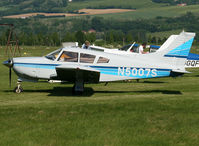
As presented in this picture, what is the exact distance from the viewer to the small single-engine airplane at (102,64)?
13.4m

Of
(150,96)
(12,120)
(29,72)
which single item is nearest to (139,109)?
(150,96)

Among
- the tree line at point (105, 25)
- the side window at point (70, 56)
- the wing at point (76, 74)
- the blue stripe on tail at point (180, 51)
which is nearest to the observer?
the wing at point (76, 74)

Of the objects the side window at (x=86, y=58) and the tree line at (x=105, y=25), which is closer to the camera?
the side window at (x=86, y=58)

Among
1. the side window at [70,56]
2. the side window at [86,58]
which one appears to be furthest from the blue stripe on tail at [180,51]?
the side window at [70,56]

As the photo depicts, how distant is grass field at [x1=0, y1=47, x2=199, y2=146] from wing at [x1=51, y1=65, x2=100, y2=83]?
25.5 inches

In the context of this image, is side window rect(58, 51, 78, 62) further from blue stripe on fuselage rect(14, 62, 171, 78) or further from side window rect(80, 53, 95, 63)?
blue stripe on fuselage rect(14, 62, 171, 78)

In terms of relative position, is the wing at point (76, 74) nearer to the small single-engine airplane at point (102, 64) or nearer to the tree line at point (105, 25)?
the small single-engine airplane at point (102, 64)

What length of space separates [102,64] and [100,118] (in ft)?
14.2

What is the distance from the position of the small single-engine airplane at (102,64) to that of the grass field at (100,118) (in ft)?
2.30

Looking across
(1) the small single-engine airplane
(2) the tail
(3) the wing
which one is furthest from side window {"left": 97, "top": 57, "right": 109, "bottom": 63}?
(2) the tail

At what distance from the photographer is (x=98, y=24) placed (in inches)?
7357

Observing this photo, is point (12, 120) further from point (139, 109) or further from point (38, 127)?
point (139, 109)

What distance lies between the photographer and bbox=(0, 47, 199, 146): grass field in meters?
7.83

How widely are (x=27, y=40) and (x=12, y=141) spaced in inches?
4227
